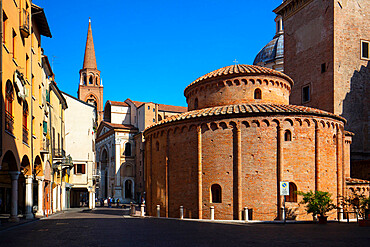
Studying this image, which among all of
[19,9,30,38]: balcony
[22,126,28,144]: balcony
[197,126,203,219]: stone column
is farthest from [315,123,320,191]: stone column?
[19,9,30,38]: balcony

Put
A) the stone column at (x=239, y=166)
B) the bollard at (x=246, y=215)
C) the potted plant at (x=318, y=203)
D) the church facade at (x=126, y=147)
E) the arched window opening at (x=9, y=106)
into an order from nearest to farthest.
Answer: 1. the arched window opening at (x=9, y=106)
2. the potted plant at (x=318, y=203)
3. the bollard at (x=246, y=215)
4. the stone column at (x=239, y=166)
5. the church facade at (x=126, y=147)

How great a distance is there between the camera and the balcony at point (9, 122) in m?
16.9

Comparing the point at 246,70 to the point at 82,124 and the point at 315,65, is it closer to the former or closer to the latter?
the point at 315,65

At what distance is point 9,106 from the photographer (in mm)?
17859

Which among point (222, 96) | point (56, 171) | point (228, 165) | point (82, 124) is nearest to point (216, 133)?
point (228, 165)

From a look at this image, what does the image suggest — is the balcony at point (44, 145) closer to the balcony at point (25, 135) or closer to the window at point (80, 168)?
the balcony at point (25, 135)

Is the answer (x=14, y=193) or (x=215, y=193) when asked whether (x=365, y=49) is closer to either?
(x=215, y=193)

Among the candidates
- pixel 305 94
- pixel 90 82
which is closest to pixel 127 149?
pixel 90 82

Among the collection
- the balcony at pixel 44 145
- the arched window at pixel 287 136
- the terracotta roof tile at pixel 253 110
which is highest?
the terracotta roof tile at pixel 253 110

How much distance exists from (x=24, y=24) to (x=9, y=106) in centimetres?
480

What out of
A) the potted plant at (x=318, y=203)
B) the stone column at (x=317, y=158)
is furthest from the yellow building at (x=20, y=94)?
the stone column at (x=317, y=158)

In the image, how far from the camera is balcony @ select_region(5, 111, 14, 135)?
1692cm

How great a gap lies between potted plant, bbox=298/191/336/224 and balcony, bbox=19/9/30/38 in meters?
16.6

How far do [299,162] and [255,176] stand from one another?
8.96 feet
